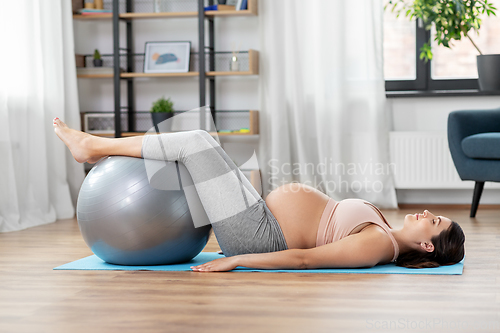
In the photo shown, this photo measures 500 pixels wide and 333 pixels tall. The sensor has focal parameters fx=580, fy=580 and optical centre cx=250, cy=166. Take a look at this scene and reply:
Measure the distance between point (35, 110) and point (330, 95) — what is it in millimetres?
2143

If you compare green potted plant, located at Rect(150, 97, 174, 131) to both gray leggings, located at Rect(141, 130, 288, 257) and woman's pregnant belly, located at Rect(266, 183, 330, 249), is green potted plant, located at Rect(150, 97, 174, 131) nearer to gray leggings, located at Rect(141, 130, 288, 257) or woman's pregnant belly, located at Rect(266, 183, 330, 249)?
gray leggings, located at Rect(141, 130, 288, 257)

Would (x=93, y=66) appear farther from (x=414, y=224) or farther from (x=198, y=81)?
(x=414, y=224)

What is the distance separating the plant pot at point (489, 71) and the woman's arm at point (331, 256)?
2.62m

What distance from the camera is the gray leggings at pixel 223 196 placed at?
6.79 feet

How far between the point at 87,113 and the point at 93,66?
0.43 m

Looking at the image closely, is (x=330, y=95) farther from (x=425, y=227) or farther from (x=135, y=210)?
(x=135, y=210)

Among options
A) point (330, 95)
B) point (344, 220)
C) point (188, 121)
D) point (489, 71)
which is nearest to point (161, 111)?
point (188, 121)

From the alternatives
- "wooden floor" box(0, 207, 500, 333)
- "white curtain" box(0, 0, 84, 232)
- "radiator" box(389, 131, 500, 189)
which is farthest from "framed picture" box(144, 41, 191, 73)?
"wooden floor" box(0, 207, 500, 333)

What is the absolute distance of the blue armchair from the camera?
3.62 m

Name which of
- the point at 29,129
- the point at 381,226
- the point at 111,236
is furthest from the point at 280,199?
the point at 29,129

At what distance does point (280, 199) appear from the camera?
2135 mm

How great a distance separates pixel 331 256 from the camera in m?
2.02

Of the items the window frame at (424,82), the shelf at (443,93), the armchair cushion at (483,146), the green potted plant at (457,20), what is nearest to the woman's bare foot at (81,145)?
the armchair cushion at (483,146)

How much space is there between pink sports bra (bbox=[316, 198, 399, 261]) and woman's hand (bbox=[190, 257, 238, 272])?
1.04ft
